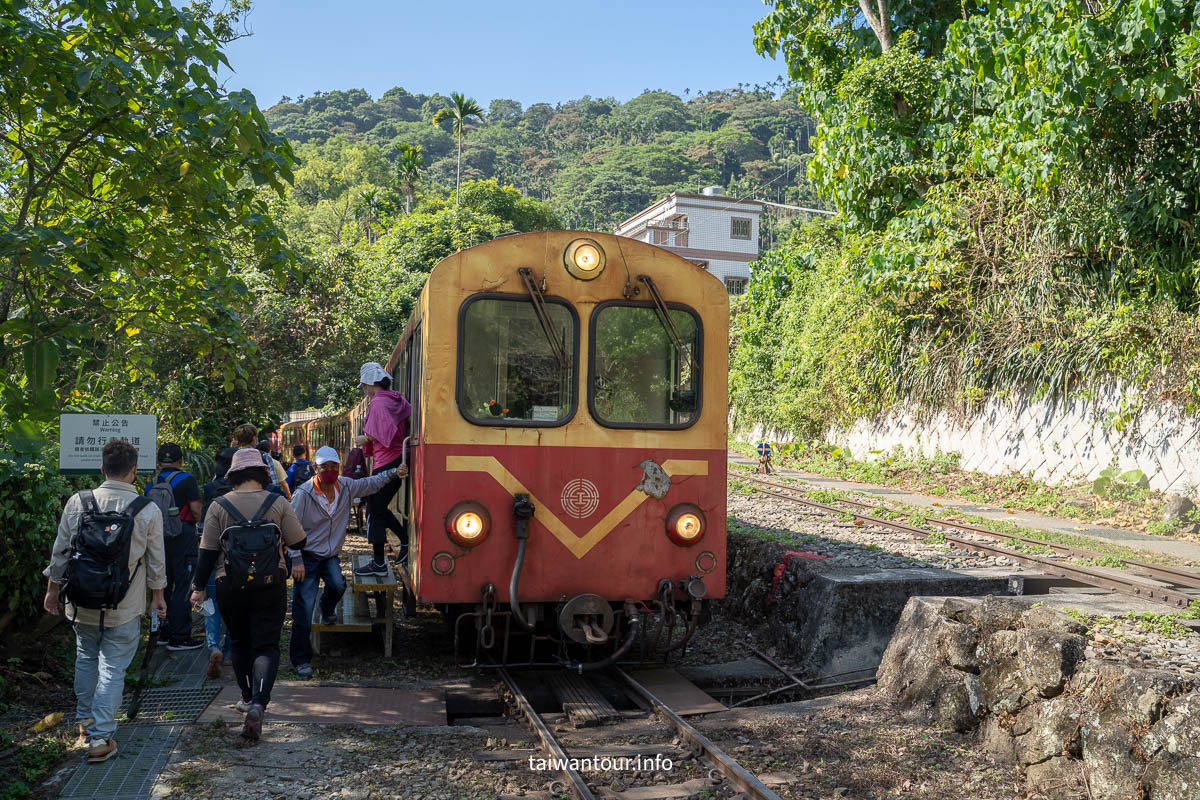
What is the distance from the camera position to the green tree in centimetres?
525

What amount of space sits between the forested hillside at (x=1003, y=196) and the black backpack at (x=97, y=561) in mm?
11012

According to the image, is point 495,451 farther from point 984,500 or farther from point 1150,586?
point 984,500

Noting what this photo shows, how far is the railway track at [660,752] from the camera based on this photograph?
485 cm

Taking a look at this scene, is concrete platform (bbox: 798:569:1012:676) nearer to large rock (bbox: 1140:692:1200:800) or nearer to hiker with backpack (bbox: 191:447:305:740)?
large rock (bbox: 1140:692:1200:800)

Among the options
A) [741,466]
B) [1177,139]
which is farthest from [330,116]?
[1177,139]

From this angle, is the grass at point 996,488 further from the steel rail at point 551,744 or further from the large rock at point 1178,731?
the steel rail at point 551,744

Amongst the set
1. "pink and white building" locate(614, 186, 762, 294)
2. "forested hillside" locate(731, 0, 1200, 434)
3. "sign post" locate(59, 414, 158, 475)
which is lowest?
"sign post" locate(59, 414, 158, 475)

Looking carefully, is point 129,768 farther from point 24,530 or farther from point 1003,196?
point 1003,196

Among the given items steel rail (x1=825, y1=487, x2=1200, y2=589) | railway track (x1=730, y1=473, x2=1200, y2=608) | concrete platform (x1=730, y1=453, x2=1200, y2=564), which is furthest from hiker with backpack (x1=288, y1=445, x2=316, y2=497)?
concrete platform (x1=730, y1=453, x2=1200, y2=564)

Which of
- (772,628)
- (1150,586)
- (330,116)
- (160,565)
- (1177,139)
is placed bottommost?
(772,628)

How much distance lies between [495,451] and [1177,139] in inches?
438

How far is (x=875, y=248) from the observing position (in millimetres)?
17109

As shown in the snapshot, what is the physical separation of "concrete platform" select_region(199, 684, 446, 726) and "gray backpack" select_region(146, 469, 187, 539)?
4.24 ft

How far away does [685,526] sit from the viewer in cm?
677
